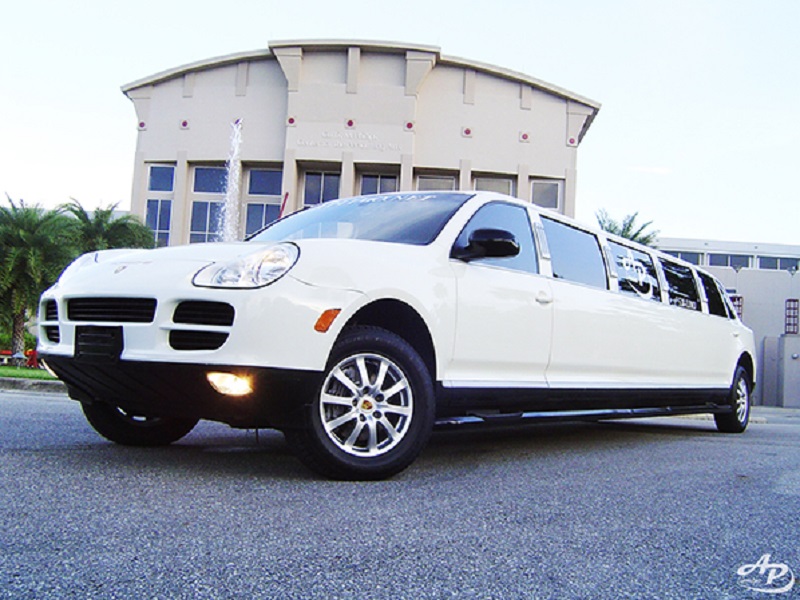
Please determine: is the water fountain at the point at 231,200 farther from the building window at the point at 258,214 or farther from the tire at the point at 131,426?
the tire at the point at 131,426

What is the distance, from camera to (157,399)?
3480mm

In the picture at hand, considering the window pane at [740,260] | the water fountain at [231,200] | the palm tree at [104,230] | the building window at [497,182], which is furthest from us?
the window pane at [740,260]

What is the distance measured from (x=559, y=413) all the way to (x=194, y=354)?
8.57 feet

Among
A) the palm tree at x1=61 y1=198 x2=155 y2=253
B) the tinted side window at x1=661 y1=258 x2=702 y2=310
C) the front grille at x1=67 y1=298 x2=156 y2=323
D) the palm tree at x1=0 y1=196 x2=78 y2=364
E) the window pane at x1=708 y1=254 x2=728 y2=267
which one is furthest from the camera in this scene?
the window pane at x1=708 y1=254 x2=728 y2=267

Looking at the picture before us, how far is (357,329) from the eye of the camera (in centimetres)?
364

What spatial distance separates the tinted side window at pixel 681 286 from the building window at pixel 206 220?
30691 millimetres

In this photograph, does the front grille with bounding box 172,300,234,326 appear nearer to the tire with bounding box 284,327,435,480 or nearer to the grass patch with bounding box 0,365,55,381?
the tire with bounding box 284,327,435,480

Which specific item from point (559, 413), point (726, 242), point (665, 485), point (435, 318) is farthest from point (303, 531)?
point (726, 242)

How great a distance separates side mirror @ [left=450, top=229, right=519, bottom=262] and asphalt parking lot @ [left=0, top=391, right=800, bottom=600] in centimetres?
119

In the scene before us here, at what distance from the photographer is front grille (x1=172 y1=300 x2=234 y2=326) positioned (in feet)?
10.8

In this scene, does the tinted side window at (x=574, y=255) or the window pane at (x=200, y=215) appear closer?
the tinted side window at (x=574, y=255)

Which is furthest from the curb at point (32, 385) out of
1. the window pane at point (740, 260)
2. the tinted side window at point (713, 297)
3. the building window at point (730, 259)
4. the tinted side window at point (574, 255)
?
the window pane at point (740, 260)

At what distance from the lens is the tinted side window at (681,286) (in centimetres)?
654

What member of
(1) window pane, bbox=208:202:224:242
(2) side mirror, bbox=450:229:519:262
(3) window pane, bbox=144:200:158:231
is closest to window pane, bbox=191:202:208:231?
(1) window pane, bbox=208:202:224:242
